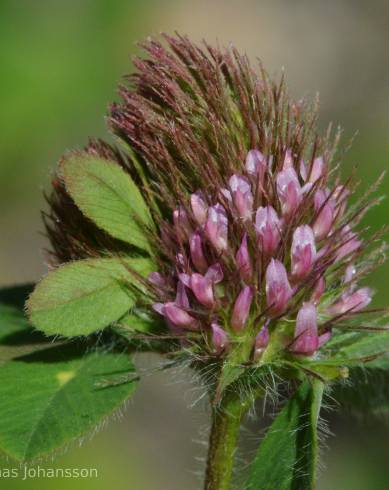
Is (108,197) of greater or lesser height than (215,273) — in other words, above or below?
above

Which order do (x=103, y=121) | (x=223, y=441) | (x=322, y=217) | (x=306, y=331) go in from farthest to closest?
(x=103, y=121) → (x=223, y=441) → (x=322, y=217) → (x=306, y=331)

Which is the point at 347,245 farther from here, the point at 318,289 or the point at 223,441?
the point at 223,441

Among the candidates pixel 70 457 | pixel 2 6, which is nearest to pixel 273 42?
pixel 2 6

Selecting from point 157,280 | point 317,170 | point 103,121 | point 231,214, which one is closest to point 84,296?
point 157,280

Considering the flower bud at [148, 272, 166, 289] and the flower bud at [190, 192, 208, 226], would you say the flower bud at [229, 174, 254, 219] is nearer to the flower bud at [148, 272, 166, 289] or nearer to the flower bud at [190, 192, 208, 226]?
the flower bud at [190, 192, 208, 226]

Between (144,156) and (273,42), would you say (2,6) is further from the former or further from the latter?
(144,156)
